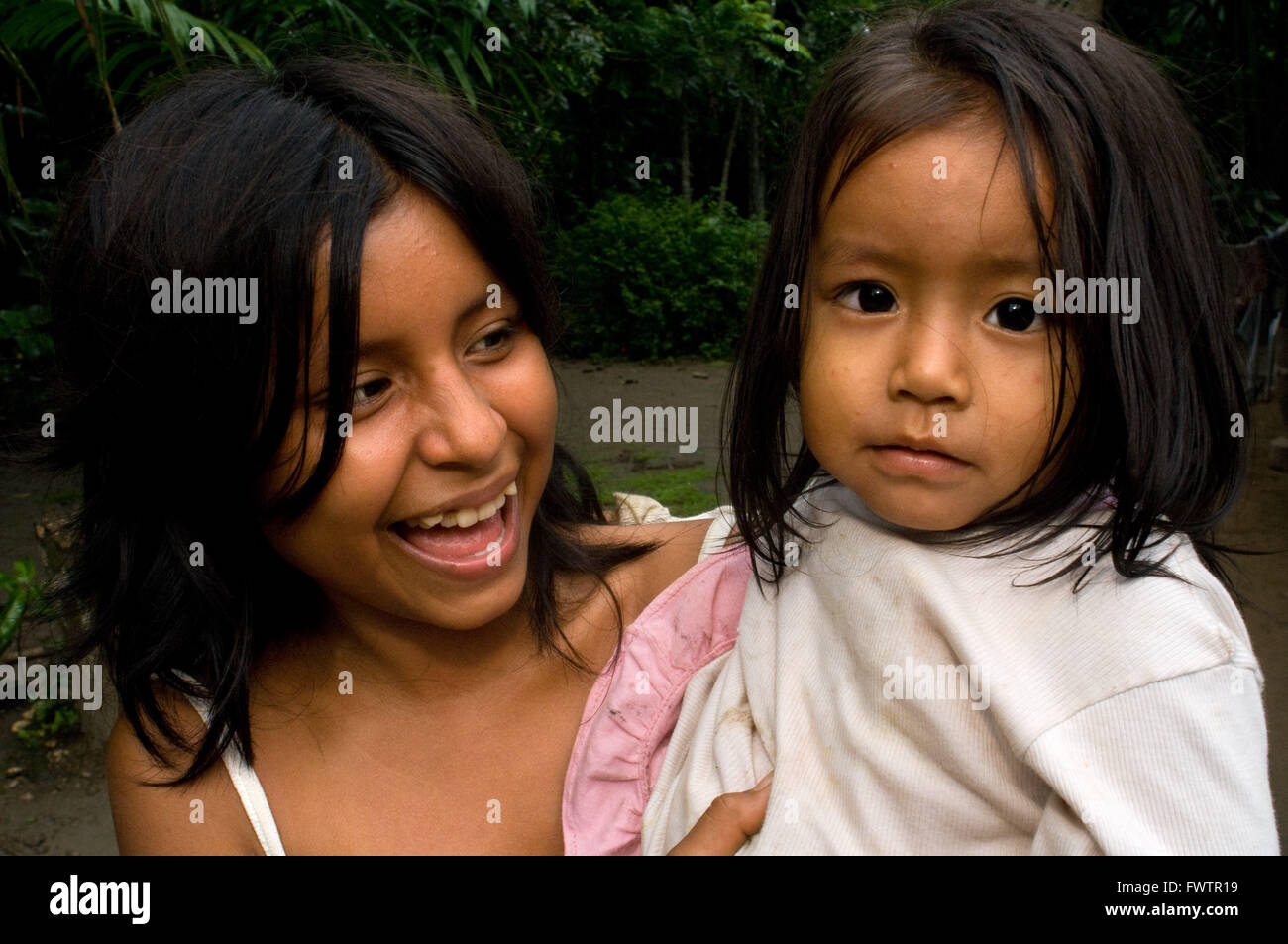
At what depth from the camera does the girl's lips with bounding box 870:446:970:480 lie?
4.22ft

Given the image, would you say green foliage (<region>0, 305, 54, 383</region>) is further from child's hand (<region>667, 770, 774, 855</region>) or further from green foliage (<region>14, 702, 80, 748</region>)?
child's hand (<region>667, 770, 774, 855</region>)

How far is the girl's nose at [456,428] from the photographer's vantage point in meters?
1.36

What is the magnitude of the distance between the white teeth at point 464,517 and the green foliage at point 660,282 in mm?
7228

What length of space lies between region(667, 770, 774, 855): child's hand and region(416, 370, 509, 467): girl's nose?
555 mm

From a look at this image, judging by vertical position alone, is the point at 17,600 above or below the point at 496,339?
below

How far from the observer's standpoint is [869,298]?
132cm

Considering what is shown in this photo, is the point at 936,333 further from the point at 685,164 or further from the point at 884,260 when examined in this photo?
the point at 685,164

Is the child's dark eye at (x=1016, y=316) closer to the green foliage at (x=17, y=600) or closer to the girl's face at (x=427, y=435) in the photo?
the girl's face at (x=427, y=435)

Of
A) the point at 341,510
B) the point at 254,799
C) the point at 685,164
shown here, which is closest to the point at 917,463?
the point at 341,510

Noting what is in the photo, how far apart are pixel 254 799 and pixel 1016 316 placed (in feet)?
4.24

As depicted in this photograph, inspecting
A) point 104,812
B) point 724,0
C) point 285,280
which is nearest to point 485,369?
point 285,280

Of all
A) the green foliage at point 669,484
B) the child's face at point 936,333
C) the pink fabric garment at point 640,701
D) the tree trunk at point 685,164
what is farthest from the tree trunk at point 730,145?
the child's face at point 936,333

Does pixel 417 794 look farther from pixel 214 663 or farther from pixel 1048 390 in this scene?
pixel 1048 390

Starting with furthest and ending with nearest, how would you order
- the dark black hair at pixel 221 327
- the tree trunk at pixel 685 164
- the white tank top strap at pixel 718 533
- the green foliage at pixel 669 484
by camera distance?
the tree trunk at pixel 685 164 → the green foliage at pixel 669 484 → the white tank top strap at pixel 718 533 → the dark black hair at pixel 221 327
